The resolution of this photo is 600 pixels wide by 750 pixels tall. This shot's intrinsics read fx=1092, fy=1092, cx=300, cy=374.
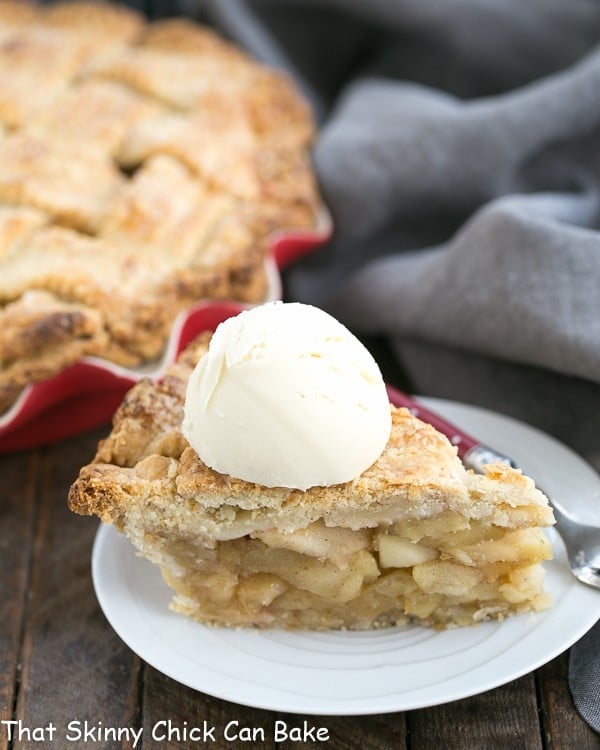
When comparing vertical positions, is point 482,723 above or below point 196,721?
above

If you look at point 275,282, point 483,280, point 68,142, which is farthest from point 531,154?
point 68,142

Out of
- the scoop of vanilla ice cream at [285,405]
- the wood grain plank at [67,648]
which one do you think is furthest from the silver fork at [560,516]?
the wood grain plank at [67,648]

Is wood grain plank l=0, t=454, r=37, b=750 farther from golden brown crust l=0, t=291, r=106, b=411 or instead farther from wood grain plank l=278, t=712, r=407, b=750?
wood grain plank l=278, t=712, r=407, b=750

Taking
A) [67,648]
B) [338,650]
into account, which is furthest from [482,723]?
[67,648]

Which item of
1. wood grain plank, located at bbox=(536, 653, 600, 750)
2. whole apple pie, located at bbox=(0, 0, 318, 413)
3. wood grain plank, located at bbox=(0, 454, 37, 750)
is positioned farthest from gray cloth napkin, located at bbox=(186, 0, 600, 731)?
wood grain plank, located at bbox=(0, 454, 37, 750)

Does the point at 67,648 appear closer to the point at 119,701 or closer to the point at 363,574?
the point at 119,701

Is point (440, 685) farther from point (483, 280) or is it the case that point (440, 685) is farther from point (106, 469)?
point (483, 280)

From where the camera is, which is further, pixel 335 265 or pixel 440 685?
pixel 335 265
